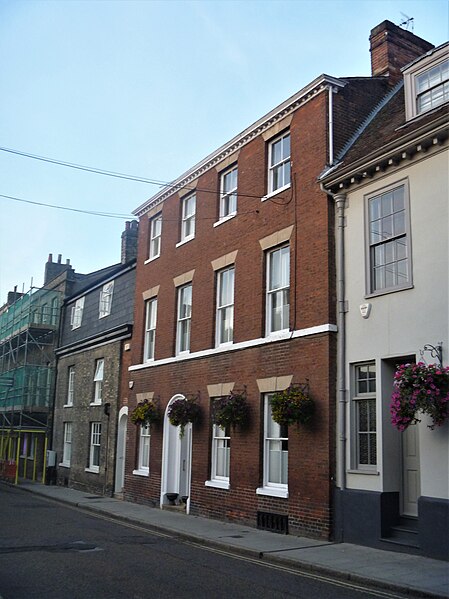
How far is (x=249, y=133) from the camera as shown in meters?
17.3

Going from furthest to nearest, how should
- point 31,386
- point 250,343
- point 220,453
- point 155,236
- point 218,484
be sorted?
point 31,386, point 155,236, point 220,453, point 218,484, point 250,343

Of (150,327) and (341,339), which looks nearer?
(341,339)

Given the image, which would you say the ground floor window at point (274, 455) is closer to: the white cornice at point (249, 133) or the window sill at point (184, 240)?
the window sill at point (184, 240)

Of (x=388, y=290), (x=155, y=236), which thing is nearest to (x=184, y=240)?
(x=155, y=236)

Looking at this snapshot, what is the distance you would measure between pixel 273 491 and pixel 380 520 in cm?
326

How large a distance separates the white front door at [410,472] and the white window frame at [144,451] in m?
9.92

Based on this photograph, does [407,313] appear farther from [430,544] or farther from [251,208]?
[251,208]

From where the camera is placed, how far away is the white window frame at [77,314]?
29641mm

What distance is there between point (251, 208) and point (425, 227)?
593 cm

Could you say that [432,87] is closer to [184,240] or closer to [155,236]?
[184,240]

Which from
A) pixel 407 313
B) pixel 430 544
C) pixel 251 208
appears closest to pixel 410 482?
pixel 430 544

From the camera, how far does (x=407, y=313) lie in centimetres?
1200

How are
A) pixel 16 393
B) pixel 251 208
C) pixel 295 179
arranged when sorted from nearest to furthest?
pixel 295 179
pixel 251 208
pixel 16 393

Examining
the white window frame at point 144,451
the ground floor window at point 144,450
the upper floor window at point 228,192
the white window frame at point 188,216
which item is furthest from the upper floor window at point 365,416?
the ground floor window at point 144,450
